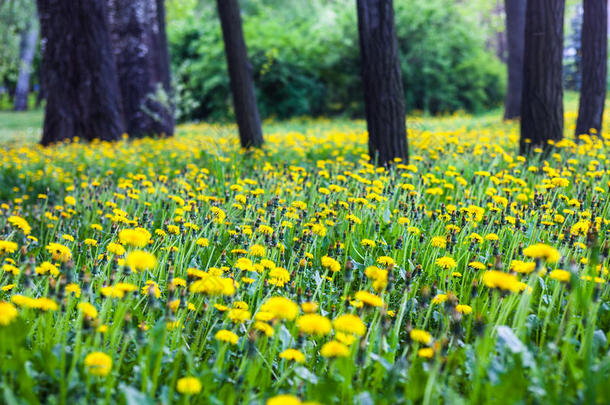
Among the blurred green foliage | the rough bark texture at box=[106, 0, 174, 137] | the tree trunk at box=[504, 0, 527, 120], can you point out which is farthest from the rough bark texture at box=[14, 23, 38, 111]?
the tree trunk at box=[504, 0, 527, 120]

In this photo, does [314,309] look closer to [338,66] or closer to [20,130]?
[20,130]

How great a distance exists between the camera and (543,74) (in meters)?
5.90

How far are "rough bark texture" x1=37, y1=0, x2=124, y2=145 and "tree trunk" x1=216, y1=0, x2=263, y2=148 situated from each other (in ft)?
7.92

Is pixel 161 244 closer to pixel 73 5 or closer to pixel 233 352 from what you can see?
pixel 233 352

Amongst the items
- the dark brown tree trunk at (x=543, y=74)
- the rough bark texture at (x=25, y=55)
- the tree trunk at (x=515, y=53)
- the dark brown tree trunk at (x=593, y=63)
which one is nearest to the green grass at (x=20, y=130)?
the rough bark texture at (x=25, y=55)

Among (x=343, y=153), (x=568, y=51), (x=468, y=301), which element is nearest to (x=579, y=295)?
(x=468, y=301)

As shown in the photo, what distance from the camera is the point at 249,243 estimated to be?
2895 millimetres

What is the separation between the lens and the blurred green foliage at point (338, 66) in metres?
16.3

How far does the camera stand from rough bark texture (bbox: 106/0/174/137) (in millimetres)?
9352

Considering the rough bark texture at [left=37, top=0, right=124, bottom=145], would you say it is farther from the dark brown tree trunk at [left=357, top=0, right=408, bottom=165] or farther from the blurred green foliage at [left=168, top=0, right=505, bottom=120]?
the blurred green foliage at [left=168, top=0, right=505, bottom=120]

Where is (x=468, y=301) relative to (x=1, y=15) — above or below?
below

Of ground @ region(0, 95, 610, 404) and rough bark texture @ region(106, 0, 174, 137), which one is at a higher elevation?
rough bark texture @ region(106, 0, 174, 137)

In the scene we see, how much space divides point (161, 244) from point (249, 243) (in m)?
0.57

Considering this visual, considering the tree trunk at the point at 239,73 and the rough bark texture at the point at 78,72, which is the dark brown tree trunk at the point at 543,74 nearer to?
the tree trunk at the point at 239,73
